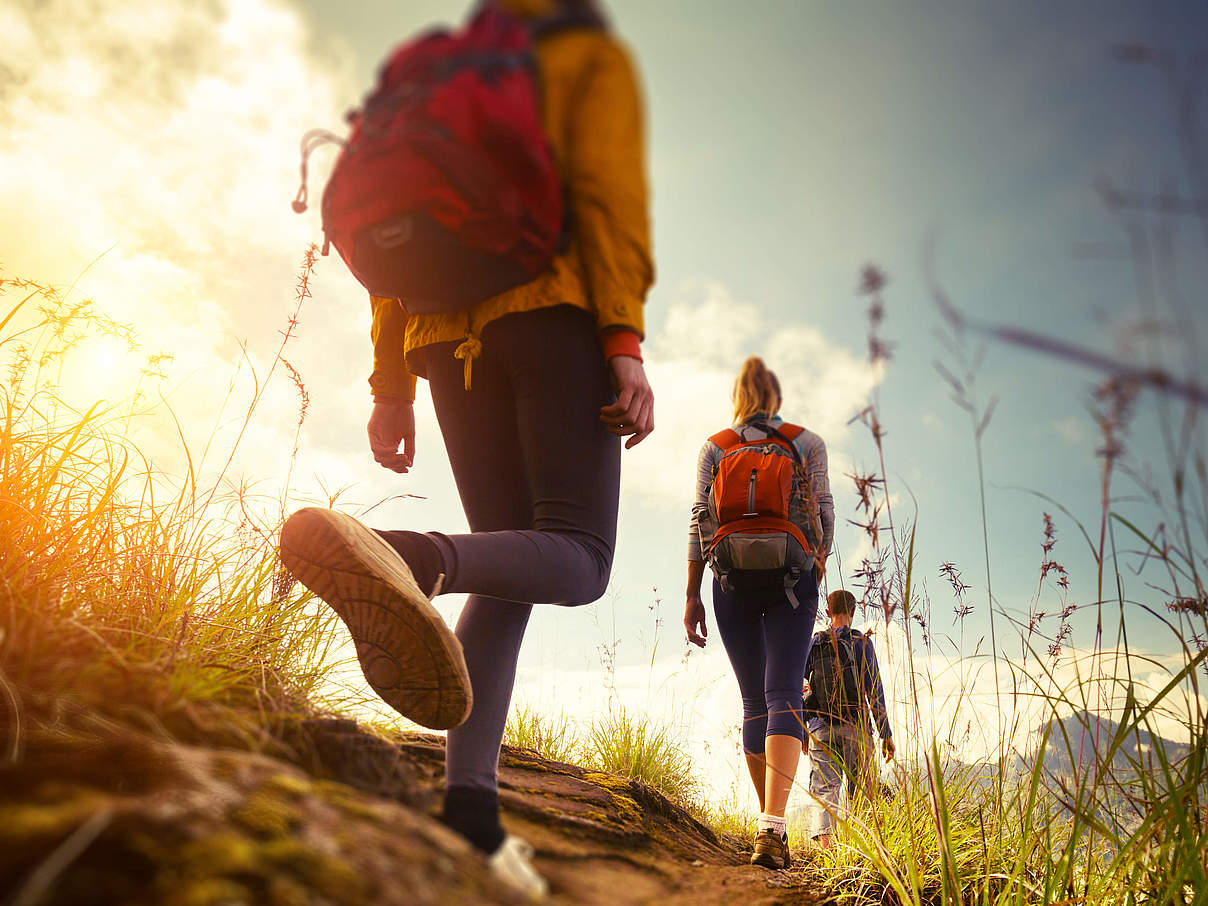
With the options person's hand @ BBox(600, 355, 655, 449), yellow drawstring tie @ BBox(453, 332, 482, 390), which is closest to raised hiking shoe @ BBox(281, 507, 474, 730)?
yellow drawstring tie @ BBox(453, 332, 482, 390)

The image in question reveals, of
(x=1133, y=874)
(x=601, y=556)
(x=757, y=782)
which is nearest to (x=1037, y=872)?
(x=1133, y=874)

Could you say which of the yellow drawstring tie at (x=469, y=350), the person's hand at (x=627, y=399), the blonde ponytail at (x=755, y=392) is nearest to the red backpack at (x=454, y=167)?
the yellow drawstring tie at (x=469, y=350)

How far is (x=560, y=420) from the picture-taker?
1.36 m

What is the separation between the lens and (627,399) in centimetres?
140

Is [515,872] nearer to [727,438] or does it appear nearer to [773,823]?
[773,823]

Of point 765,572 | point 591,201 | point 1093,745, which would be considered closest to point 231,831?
point 591,201

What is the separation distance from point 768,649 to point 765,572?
11.8 inches

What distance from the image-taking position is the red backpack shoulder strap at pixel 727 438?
3088 millimetres

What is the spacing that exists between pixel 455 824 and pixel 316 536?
517 mm

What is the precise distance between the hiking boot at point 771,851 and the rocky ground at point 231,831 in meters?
1.25

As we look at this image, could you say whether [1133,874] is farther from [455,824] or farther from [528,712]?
[528,712]

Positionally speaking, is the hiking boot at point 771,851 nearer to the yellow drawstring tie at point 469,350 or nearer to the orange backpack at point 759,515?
the orange backpack at point 759,515

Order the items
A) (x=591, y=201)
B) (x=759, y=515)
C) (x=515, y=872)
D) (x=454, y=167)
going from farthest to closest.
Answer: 1. (x=759, y=515)
2. (x=591, y=201)
3. (x=454, y=167)
4. (x=515, y=872)

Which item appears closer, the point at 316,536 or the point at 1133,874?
the point at 316,536
